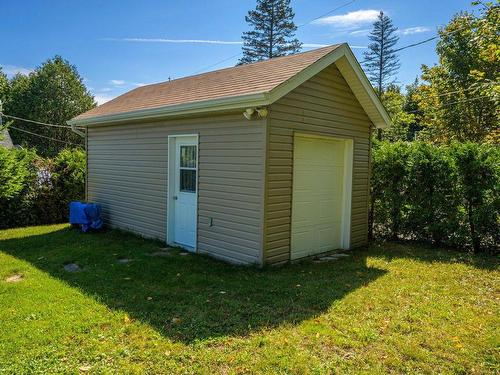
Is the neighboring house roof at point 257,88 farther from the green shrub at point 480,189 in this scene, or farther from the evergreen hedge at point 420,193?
the green shrub at point 480,189

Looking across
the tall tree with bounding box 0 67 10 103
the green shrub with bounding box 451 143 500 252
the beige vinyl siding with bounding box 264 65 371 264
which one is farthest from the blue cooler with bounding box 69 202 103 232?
the tall tree with bounding box 0 67 10 103

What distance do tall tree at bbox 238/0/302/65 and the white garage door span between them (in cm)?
2318

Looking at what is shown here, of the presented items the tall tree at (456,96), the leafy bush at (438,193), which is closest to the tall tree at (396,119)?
the tall tree at (456,96)

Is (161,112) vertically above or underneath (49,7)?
underneath

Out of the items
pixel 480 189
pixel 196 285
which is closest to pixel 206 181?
pixel 196 285

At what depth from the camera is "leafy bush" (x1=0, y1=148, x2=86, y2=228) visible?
9.40 metres

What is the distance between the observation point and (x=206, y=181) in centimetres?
670

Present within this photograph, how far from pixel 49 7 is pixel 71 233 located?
6.67 metres

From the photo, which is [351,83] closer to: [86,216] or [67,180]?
[86,216]

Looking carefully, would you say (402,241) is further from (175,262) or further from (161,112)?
(161,112)

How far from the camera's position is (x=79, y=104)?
37719mm

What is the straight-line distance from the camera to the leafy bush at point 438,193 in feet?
24.0

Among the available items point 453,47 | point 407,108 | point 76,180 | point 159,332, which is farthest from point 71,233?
point 407,108

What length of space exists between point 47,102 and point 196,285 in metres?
37.5
